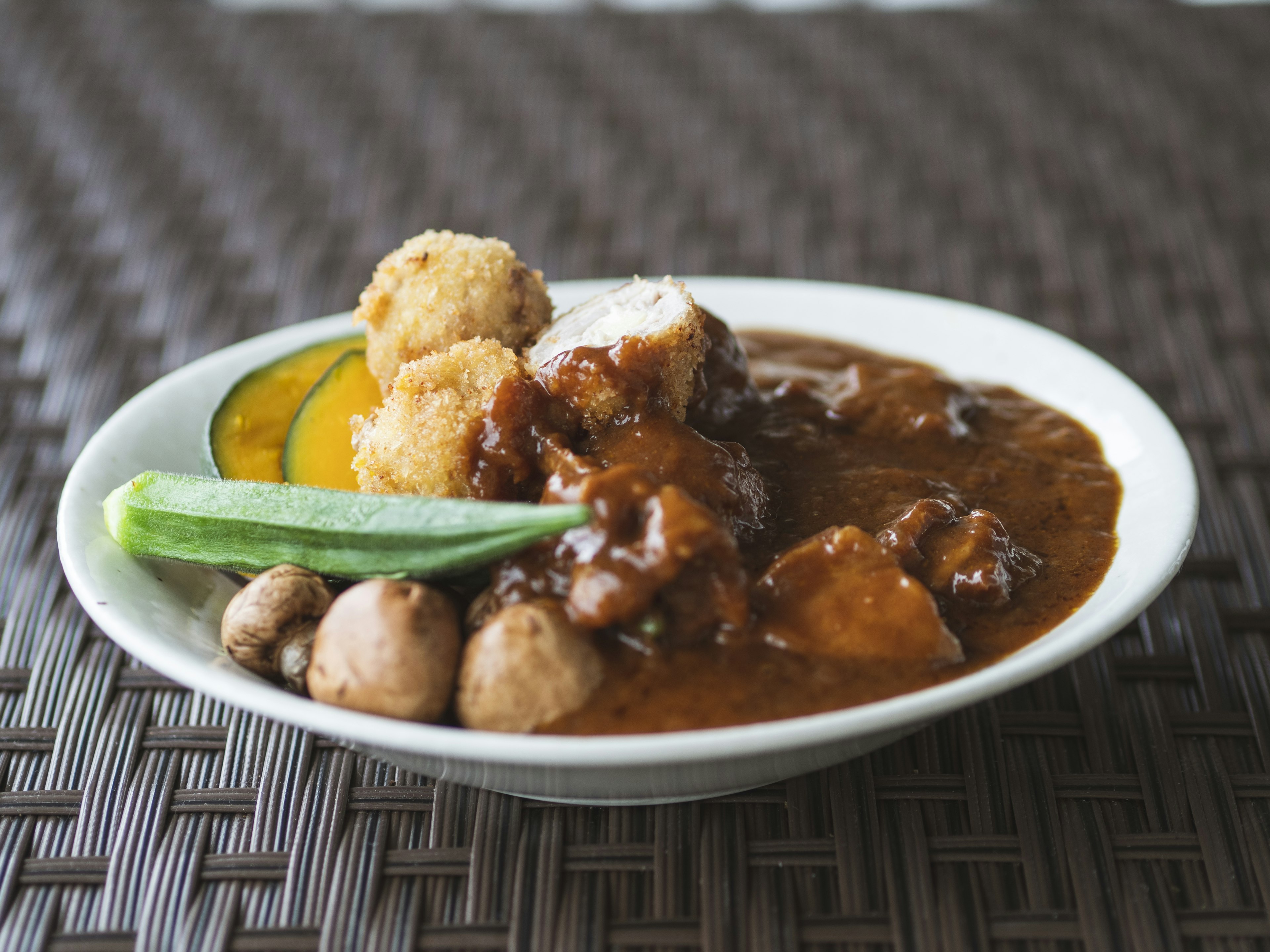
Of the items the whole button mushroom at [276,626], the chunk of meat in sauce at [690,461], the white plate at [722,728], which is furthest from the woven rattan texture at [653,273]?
the chunk of meat in sauce at [690,461]

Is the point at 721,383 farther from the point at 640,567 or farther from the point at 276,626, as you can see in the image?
the point at 276,626

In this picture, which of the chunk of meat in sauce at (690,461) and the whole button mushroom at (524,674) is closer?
the whole button mushroom at (524,674)

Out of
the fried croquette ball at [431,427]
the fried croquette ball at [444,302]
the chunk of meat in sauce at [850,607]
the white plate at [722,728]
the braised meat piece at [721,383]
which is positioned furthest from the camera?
the braised meat piece at [721,383]

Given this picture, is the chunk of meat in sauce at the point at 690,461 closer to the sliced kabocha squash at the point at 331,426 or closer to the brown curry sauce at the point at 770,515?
the brown curry sauce at the point at 770,515

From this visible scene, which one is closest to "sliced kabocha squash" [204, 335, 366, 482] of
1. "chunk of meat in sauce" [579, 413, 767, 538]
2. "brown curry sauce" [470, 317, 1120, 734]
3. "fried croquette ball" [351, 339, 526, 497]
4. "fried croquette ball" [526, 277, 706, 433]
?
"fried croquette ball" [351, 339, 526, 497]

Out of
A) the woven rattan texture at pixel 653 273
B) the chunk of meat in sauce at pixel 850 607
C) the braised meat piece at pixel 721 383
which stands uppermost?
the chunk of meat in sauce at pixel 850 607

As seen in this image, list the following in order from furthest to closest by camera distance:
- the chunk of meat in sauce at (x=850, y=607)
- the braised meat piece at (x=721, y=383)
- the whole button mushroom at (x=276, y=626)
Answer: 1. the braised meat piece at (x=721, y=383)
2. the whole button mushroom at (x=276, y=626)
3. the chunk of meat in sauce at (x=850, y=607)
